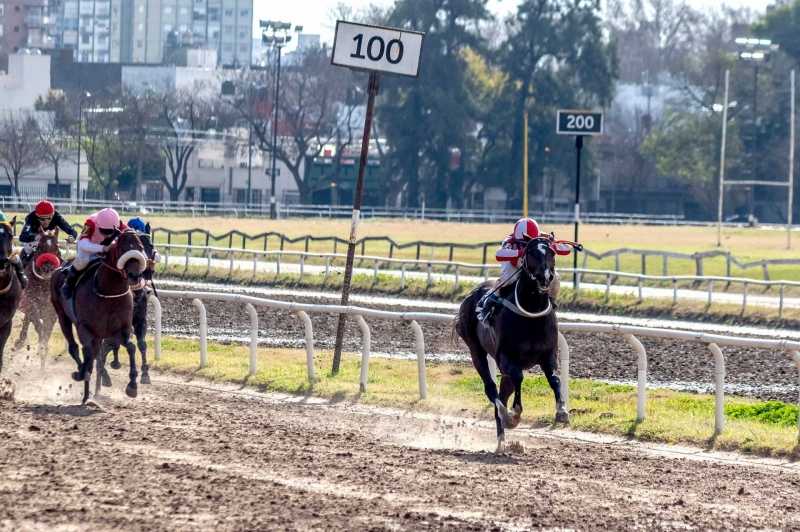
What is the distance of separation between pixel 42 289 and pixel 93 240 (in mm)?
3000

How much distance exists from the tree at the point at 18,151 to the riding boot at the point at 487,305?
1850 inches

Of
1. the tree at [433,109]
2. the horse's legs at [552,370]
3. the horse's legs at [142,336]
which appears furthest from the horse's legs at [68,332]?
the tree at [433,109]

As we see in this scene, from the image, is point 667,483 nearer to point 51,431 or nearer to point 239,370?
point 51,431

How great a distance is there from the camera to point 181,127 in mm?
74188

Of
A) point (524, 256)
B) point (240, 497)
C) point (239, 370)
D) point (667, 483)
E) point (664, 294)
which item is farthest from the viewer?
point (664, 294)

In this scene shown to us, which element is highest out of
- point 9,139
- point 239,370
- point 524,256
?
point 9,139

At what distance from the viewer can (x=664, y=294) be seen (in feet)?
81.9

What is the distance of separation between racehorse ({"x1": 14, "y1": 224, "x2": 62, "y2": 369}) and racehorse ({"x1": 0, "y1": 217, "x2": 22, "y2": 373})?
1720 mm

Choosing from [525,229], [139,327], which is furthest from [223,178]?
[525,229]

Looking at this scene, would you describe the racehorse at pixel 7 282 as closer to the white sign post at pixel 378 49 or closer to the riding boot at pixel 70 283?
the riding boot at pixel 70 283

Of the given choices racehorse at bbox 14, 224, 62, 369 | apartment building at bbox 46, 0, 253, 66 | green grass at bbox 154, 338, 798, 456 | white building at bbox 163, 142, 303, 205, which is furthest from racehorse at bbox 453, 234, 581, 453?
apartment building at bbox 46, 0, 253, 66

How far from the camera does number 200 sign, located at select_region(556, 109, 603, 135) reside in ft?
72.3

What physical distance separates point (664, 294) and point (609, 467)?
16951 mm

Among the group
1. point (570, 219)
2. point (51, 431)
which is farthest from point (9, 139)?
point (51, 431)
